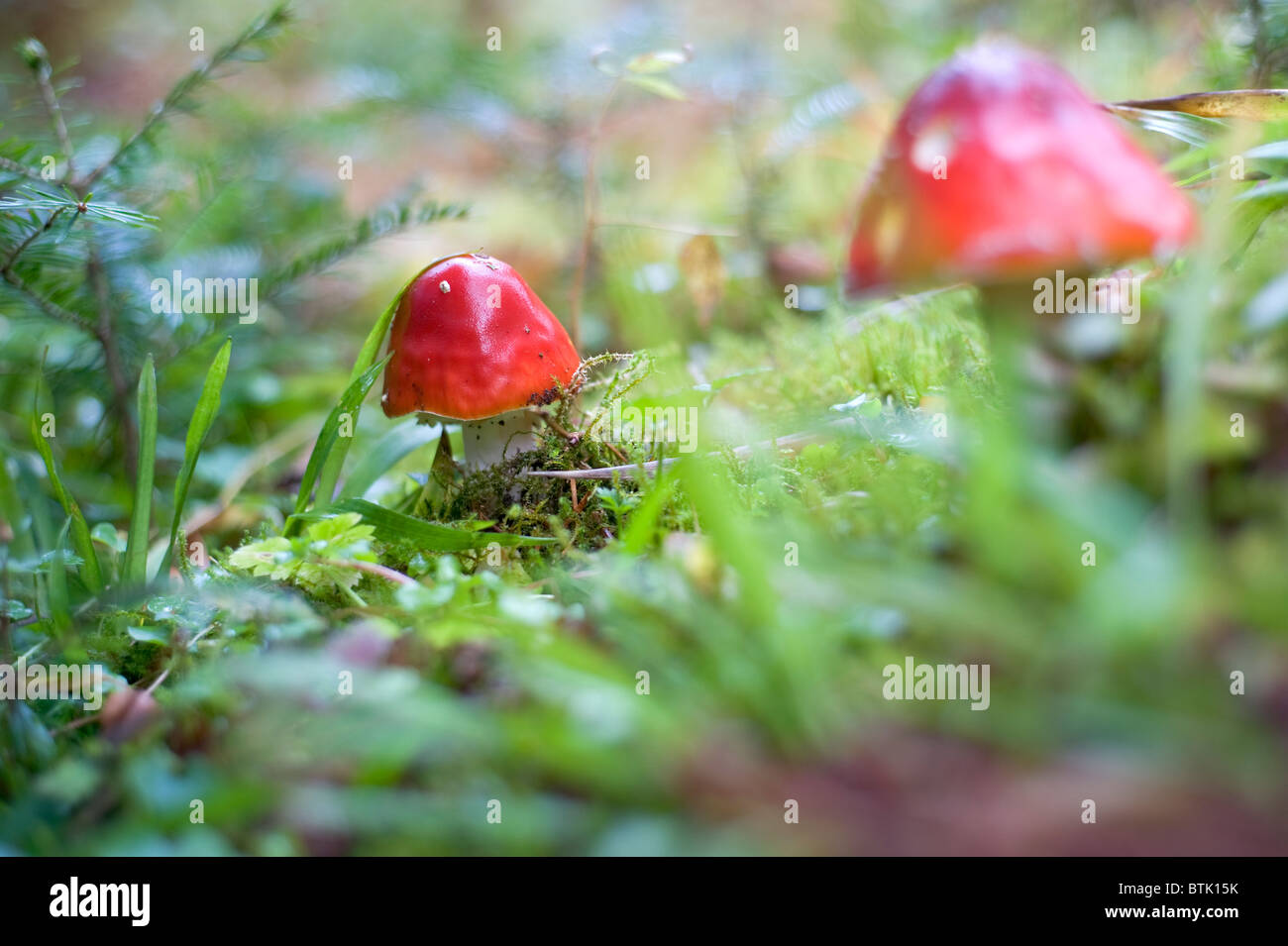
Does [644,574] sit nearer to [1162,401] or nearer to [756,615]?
[756,615]

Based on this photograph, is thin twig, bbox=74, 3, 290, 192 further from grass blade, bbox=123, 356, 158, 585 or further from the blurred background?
grass blade, bbox=123, 356, 158, 585

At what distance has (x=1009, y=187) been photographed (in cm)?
114

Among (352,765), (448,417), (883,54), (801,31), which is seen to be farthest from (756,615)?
(801,31)

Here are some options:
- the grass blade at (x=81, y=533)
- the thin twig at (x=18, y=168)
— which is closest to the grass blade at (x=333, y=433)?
the grass blade at (x=81, y=533)

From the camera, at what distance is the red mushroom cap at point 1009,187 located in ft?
3.72

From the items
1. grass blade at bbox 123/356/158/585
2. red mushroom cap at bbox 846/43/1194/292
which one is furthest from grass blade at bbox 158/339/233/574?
red mushroom cap at bbox 846/43/1194/292

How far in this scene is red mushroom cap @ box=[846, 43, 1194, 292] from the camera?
3.72 ft

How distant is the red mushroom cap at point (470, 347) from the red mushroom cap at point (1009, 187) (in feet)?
2.89

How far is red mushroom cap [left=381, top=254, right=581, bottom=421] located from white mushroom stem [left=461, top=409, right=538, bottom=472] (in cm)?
18

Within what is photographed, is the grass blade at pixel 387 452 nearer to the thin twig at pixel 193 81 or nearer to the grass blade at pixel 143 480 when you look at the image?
the grass blade at pixel 143 480

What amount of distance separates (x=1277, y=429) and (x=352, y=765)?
4.18ft

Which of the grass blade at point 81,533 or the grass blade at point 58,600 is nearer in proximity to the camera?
the grass blade at point 58,600

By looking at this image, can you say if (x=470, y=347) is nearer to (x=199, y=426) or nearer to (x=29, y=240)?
(x=199, y=426)
